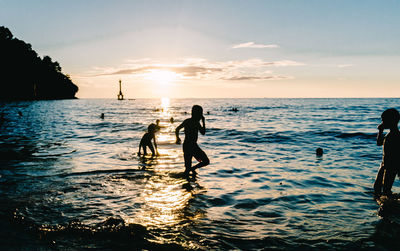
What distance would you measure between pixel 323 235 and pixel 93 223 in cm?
411

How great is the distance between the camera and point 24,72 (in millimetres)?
111188

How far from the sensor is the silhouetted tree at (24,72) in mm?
102000

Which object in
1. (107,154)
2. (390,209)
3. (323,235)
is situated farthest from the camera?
(107,154)

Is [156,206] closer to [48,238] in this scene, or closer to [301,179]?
[48,238]

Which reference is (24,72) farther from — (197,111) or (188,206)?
(188,206)

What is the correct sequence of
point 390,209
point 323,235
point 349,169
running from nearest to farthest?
point 323,235, point 390,209, point 349,169

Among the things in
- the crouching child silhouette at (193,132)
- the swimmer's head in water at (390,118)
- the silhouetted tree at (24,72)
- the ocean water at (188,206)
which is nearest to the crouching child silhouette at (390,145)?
the swimmer's head in water at (390,118)

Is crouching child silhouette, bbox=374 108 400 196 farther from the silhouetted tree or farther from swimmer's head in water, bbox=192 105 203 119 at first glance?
the silhouetted tree

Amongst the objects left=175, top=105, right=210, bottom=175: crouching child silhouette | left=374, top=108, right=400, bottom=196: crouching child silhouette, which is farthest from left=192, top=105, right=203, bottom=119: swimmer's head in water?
left=374, top=108, right=400, bottom=196: crouching child silhouette

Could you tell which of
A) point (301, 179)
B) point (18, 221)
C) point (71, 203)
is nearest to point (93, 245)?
point (18, 221)

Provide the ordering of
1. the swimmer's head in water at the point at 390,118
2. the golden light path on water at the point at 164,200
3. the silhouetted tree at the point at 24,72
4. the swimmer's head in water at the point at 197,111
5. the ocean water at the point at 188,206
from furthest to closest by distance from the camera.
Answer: the silhouetted tree at the point at 24,72 → the swimmer's head in water at the point at 197,111 → the swimmer's head in water at the point at 390,118 → the golden light path on water at the point at 164,200 → the ocean water at the point at 188,206

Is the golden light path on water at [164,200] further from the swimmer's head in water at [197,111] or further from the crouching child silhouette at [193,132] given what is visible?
the swimmer's head in water at [197,111]

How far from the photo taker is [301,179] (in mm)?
8594

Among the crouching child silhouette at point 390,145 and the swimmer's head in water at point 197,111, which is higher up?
the swimmer's head in water at point 197,111
